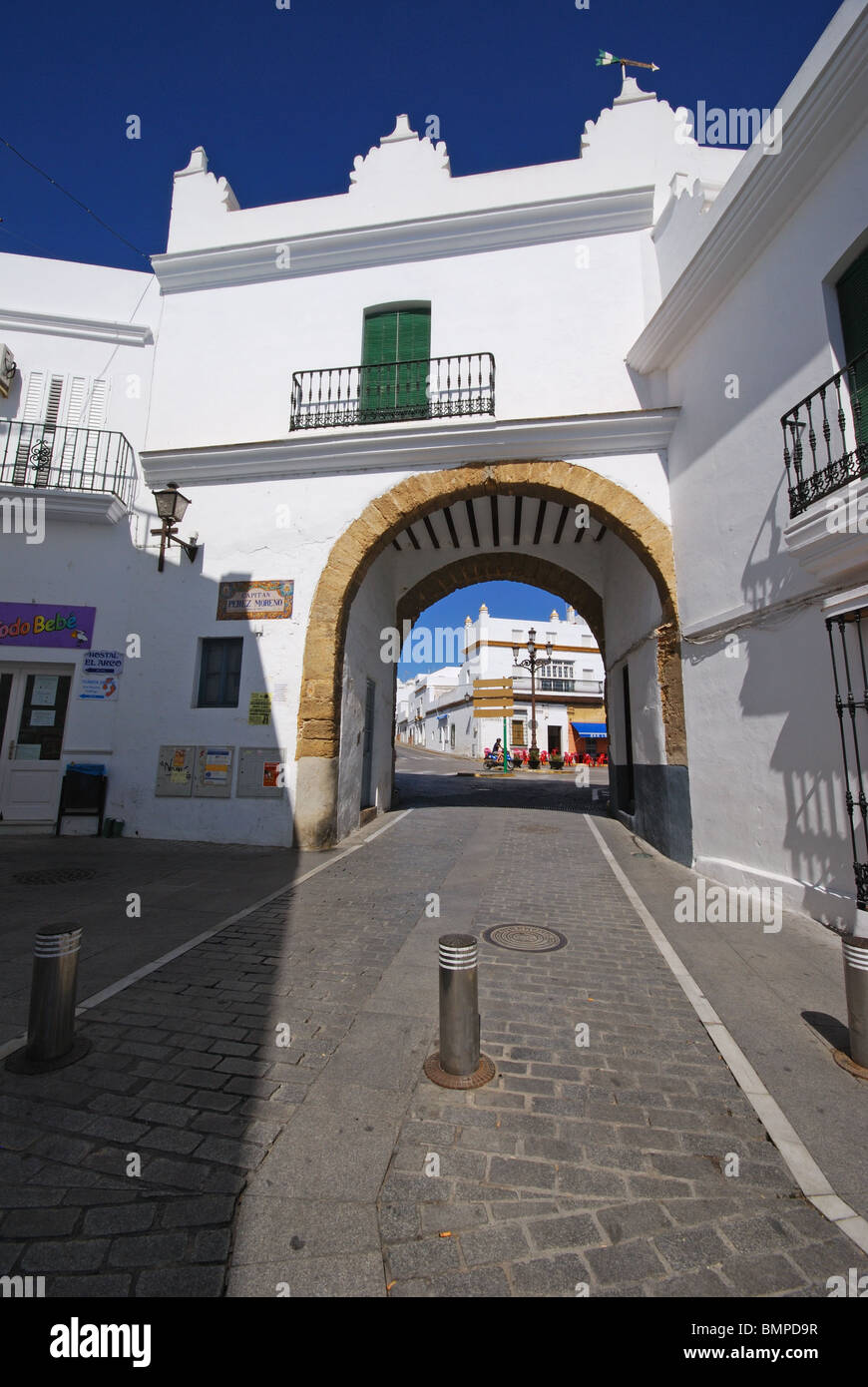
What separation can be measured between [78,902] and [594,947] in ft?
16.0

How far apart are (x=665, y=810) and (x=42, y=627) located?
396 inches


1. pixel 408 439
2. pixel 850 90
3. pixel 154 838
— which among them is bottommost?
pixel 154 838

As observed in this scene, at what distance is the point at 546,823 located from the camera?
11250 millimetres

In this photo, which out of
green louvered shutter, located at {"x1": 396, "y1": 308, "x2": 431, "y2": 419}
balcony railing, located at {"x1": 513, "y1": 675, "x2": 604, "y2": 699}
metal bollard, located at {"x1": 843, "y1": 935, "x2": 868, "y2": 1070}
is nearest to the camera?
metal bollard, located at {"x1": 843, "y1": 935, "x2": 868, "y2": 1070}

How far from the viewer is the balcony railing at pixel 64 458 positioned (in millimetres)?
9578

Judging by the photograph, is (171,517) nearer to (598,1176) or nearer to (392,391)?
(392,391)

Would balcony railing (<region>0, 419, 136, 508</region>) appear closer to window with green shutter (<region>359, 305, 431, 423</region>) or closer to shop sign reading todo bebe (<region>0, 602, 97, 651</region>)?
shop sign reading todo bebe (<region>0, 602, 97, 651</region>)

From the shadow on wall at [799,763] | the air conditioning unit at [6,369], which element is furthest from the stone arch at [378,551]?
the air conditioning unit at [6,369]

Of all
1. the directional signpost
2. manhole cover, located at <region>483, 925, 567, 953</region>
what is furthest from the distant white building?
manhole cover, located at <region>483, 925, 567, 953</region>

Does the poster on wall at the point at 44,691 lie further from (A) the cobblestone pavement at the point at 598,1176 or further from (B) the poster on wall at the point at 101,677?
(A) the cobblestone pavement at the point at 598,1176

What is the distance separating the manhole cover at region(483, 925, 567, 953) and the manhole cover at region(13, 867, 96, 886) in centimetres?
473

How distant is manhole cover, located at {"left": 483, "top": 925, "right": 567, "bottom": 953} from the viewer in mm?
4738
